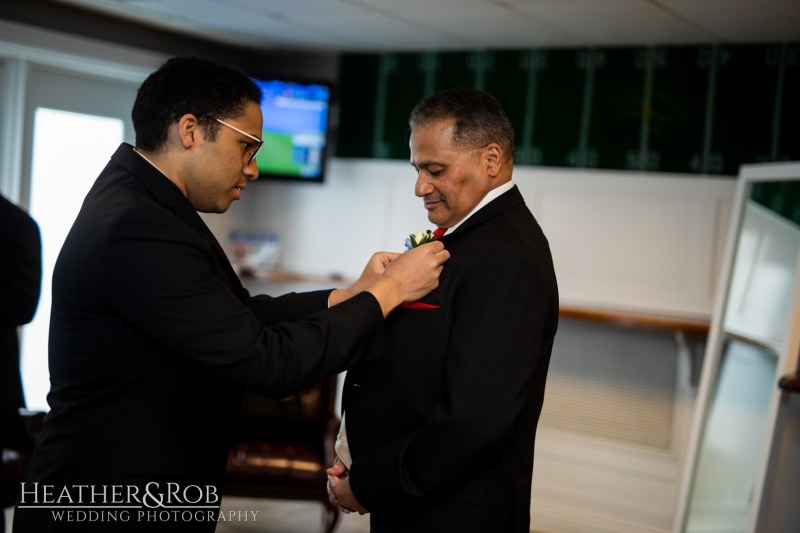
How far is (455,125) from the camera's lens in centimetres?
205

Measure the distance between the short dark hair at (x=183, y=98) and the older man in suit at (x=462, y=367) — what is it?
46 centimetres

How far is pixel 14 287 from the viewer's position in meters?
3.09

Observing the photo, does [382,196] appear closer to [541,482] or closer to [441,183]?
[541,482]

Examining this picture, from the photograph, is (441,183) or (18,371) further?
(18,371)

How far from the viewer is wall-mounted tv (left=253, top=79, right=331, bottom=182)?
581 centimetres

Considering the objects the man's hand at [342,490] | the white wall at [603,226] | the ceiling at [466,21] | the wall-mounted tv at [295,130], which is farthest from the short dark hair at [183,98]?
the wall-mounted tv at [295,130]

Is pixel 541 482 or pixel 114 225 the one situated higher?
pixel 114 225

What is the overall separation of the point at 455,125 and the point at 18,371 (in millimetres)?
1866

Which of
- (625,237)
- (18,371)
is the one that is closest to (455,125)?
(18,371)

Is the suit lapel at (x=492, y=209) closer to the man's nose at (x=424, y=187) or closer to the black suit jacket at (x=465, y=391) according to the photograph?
the black suit jacket at (x=465, y=391)

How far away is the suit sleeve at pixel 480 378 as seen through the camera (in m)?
1.84

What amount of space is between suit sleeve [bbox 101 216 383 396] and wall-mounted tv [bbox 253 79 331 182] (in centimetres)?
414

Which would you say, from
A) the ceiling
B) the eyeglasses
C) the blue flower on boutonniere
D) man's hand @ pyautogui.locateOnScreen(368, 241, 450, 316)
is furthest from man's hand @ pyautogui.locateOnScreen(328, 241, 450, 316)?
the ceiling

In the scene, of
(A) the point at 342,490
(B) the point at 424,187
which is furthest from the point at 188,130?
(A) the point at 342,490
